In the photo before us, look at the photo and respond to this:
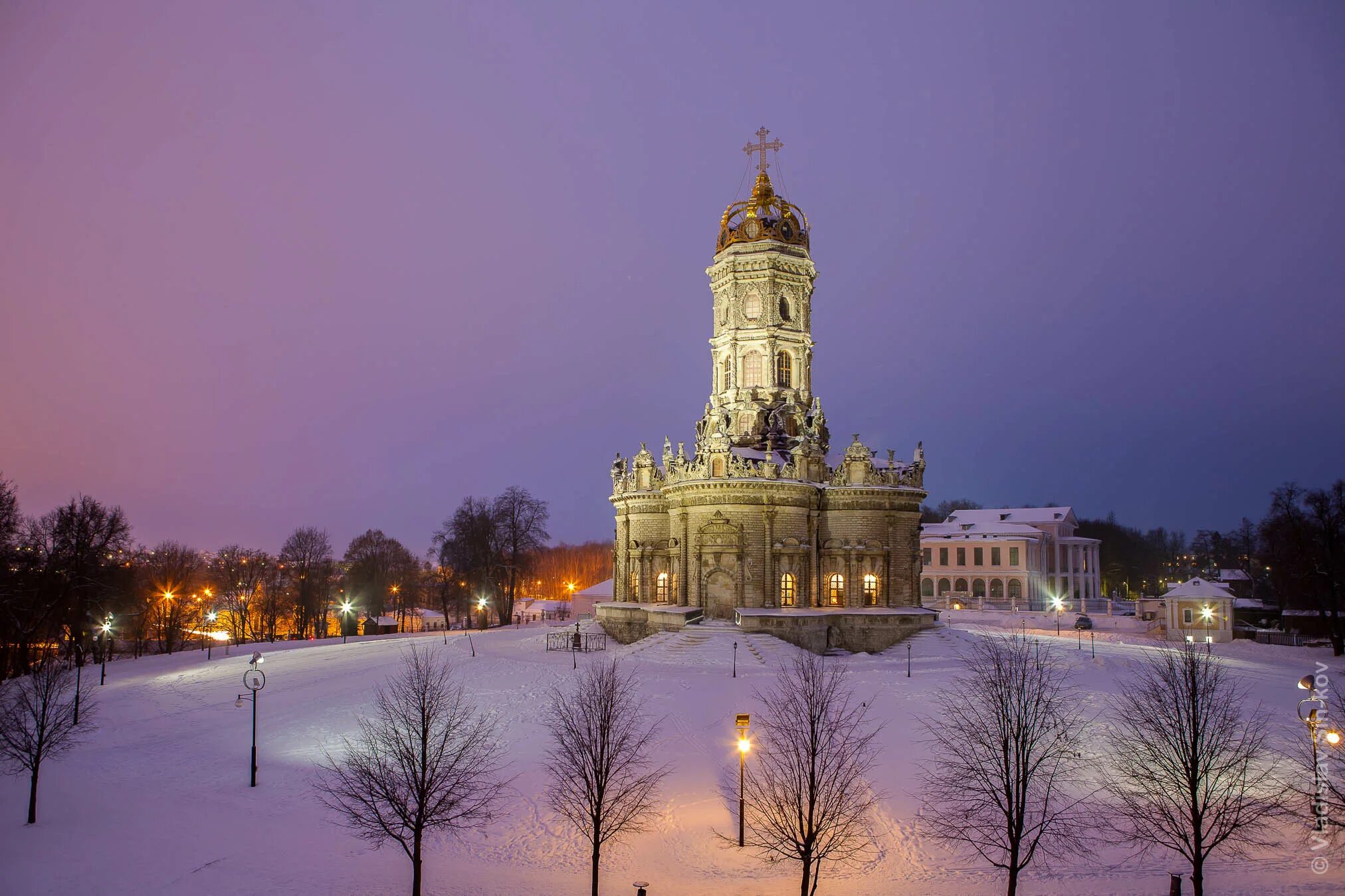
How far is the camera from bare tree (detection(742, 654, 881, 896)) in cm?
1662

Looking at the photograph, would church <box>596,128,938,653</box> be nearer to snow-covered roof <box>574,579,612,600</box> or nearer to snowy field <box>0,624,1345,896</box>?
snowy field <box>0,624,1345,896</box>

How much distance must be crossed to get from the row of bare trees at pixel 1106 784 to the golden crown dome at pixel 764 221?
33.6m

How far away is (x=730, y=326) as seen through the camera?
49.8 metres

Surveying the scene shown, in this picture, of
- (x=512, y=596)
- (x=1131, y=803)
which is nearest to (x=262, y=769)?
(x=1131, y=803)

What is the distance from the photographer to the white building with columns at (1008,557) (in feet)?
250

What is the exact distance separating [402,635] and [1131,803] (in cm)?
4873

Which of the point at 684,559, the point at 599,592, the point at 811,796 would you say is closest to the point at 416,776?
the point at 811,796

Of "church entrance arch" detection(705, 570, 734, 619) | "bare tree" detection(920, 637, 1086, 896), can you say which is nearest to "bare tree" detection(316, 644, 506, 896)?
"bare tree" detection(920, 637, 1086, 896)

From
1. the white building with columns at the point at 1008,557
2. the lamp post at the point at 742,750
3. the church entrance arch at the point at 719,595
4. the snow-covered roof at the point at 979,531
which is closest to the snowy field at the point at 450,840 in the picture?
the lamp post at the point at 742,750

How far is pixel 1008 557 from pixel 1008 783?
214 ft

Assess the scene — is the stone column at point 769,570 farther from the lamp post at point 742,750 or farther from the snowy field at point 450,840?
the lamp post at point 742,750

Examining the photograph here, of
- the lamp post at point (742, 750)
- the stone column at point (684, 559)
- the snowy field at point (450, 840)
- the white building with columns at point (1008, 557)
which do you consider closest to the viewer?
the snowy field at point (450, 840)

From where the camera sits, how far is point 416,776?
16.9 m

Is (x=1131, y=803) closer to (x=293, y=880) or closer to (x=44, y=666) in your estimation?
(x=293, y=880)
